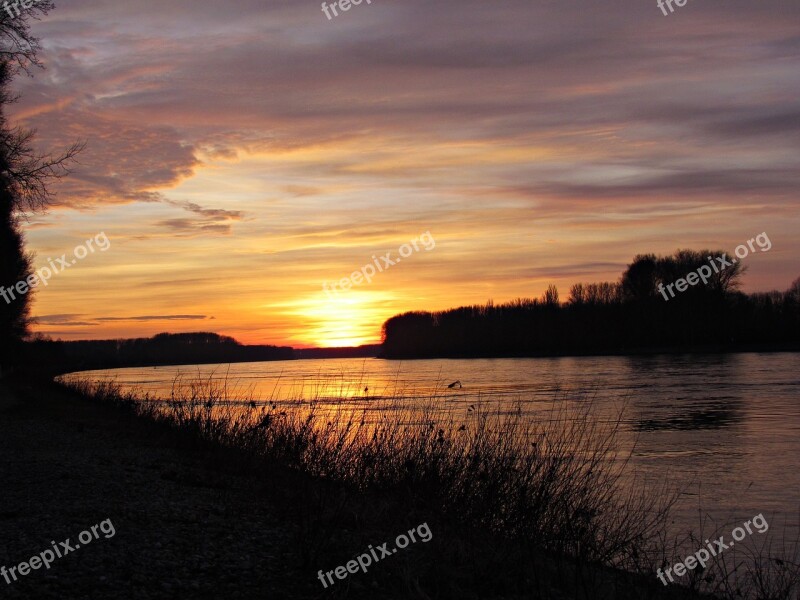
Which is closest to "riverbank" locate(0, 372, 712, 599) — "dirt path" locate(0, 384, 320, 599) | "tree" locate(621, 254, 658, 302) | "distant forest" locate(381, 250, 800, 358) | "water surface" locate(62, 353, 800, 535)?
"dirt path" locate(0, 384, 320, 599)

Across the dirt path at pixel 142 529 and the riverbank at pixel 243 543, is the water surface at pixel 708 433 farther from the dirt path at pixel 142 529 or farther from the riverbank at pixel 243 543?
the dirt path at pixel 142 529

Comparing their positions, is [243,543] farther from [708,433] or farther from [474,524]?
[708,433]

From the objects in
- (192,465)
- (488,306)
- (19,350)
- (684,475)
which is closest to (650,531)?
(684,475)

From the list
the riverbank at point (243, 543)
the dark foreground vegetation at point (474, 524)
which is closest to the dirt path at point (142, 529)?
the riverbank at point (243, 543)

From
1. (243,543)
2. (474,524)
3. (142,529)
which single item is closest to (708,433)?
(474,524)

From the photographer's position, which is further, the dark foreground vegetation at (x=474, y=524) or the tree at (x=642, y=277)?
the tree at (x=642, y=277)

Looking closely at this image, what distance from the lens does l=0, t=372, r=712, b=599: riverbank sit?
7.06 meters

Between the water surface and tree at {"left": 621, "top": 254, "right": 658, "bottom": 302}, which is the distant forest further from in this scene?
the water surface

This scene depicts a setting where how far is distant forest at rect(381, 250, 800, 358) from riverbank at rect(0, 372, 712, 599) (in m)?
108

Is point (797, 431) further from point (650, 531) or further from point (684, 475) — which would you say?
point (650, 531)

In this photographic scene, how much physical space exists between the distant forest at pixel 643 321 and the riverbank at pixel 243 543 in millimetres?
108202

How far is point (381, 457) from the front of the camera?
13531mm

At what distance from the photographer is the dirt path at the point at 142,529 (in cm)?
689

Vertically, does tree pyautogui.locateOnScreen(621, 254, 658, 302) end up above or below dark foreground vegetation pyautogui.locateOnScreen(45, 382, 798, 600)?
above
